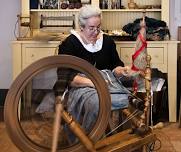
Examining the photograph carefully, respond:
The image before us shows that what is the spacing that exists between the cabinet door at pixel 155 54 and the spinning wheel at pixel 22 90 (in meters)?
1.62

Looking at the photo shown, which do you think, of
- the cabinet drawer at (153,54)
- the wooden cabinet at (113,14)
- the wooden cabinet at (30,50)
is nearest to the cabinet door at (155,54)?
the cabinet drawer at (153,54)

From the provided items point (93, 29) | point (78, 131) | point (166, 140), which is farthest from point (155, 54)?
point (78, 131)

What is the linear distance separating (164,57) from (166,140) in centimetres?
73

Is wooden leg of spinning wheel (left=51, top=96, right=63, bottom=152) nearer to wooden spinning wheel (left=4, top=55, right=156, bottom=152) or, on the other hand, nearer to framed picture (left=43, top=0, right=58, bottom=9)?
wooden spinning wheel (left=4, top=55, right=156, bottom=152)

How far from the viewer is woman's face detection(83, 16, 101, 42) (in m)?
2.28

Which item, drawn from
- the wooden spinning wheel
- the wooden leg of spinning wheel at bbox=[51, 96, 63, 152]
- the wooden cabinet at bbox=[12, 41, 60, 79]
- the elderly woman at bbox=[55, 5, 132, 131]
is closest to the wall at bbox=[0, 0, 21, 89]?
the wooden cabinet at bbox=[12, 41, 60, 79]

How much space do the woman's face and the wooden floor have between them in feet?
2.38

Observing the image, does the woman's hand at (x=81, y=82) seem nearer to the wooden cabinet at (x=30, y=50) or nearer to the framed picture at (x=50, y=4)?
the wooden cabinet at (x=30, y=50)

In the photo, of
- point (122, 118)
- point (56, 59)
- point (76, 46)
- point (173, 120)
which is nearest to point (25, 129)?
point (56, 59)

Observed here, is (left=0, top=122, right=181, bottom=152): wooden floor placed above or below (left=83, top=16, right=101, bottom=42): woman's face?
below

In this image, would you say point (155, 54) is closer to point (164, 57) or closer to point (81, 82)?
point (164, 57)

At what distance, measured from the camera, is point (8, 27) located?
370 cm

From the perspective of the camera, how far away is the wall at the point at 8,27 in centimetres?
357

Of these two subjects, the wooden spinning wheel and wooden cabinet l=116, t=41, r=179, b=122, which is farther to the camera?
wooden cabinet l=116, t=41, r=179, b=122
